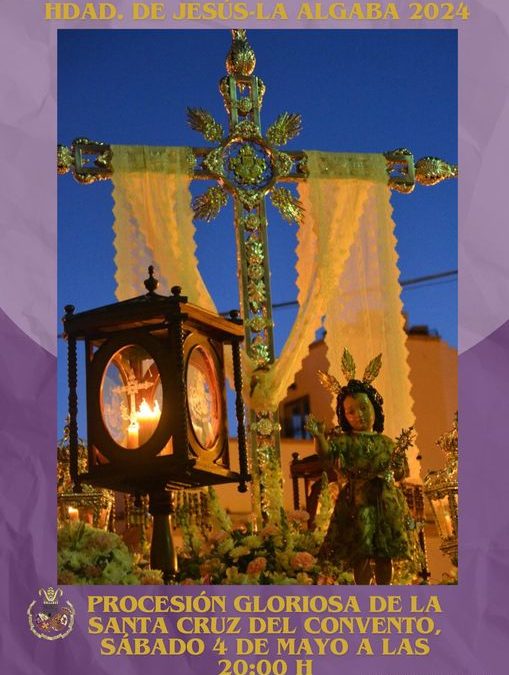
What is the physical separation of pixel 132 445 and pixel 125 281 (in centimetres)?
69

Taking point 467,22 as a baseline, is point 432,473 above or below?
below

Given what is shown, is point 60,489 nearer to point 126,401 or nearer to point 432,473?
point 126,401

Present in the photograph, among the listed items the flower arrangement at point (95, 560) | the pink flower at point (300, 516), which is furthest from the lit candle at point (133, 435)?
the pink flower at point (300, 516)

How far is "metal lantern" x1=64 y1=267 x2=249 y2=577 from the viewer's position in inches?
195

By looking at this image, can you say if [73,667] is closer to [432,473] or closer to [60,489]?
[60,489]

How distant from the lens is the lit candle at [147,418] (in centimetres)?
498

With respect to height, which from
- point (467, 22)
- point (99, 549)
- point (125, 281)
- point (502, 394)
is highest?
point (467, 22)

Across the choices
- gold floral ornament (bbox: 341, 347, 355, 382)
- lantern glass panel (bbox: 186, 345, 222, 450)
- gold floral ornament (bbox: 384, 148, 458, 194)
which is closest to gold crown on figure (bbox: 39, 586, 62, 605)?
lantern glass panel (bbox: 186, 345, 222, 450)

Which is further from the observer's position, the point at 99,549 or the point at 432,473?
the point at 432,473

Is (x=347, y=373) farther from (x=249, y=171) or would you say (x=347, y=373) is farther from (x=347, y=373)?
(x=249, y=171)

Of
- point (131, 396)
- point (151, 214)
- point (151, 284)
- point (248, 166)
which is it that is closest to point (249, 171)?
point (248, 166)

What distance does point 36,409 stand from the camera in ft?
16.5

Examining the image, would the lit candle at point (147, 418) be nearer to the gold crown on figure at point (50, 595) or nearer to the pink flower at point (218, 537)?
the pink flower at point (218, 537)

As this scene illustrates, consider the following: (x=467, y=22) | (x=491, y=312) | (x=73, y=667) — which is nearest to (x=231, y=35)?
(x=467, y=22)
